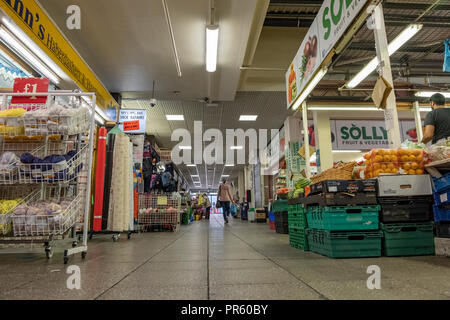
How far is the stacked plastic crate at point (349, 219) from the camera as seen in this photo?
2.53 meters

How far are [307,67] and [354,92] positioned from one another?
15.1ft

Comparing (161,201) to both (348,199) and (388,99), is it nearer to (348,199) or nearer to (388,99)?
(348,199)

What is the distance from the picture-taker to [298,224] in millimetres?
A: 3383

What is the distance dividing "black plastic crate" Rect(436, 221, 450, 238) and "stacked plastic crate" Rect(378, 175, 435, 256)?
0.18 ft

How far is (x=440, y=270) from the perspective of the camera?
192 cm

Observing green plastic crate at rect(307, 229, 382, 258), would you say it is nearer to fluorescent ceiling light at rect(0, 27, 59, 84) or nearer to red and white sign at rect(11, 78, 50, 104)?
red and white sign at rect(11, 78, 50, 104)

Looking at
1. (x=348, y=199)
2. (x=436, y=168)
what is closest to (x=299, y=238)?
(x=348, y=199)

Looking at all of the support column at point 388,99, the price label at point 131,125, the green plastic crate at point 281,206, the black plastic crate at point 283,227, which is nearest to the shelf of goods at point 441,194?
the support column at point 388,99

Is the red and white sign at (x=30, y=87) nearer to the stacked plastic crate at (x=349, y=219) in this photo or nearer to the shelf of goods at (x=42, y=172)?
the shelf of goods at (x=42, y=172)

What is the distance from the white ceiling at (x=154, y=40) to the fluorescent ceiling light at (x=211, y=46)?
20 centimetres

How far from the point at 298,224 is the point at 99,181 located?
3193 millimetres

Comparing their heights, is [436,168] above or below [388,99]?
below

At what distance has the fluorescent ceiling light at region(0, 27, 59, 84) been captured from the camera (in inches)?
150

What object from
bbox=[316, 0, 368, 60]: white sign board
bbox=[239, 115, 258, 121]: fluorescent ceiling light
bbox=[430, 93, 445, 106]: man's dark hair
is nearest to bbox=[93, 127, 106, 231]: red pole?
bbox=[316, 0, 368, 60]: white sign board
